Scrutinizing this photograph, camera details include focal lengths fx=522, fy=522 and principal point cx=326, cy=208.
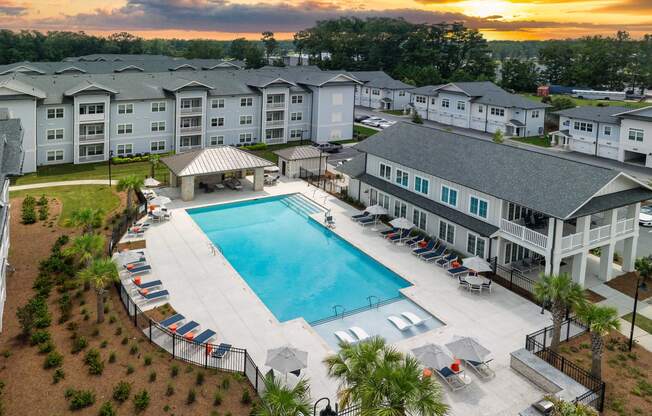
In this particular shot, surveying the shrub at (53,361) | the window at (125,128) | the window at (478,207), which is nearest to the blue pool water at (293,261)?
the window at (478,207)

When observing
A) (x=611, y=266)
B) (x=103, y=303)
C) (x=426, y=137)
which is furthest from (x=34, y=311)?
(x=611, y=266)

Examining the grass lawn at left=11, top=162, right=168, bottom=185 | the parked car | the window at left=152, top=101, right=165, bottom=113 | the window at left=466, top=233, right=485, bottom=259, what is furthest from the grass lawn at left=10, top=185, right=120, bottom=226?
the window at left=466, top=233, right=485, bottom=259

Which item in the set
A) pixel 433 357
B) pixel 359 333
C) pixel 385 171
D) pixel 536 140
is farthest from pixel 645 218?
pixel 536 140

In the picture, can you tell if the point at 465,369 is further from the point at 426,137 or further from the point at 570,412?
the point at 426,137

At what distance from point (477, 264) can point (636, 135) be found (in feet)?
143

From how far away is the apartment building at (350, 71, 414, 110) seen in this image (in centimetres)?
10393

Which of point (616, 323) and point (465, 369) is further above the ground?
point (616, 323)

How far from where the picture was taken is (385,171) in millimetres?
44156

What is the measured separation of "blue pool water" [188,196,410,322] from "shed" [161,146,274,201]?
319cm

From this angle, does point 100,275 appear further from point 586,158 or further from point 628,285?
point 586,158

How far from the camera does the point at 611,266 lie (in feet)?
109

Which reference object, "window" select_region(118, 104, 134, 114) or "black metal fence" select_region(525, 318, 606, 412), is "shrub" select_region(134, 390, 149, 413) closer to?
"black metal fence" select_region(525, 318, 606, 412)

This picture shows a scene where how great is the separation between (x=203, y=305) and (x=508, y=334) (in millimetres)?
16531

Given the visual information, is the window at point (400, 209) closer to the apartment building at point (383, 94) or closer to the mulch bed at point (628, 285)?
the mulch bed at point (628, 285)
